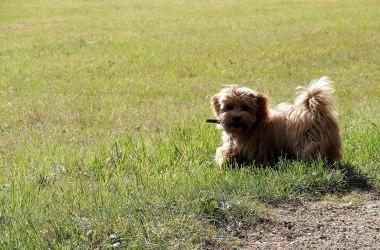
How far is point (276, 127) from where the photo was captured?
6457 millimetres

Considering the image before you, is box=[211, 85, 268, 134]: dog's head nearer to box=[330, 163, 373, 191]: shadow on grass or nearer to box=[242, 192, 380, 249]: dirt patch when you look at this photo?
box=[330, 163, 373, 191]: shadow on grass

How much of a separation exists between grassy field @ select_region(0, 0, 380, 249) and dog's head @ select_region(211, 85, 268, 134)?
1.64 feet

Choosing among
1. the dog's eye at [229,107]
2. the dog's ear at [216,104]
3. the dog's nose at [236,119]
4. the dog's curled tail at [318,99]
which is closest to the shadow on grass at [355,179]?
the dog's curled tail at [318,99]

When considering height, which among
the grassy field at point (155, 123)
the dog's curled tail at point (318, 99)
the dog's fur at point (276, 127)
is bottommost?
the grassy field at point (155, 123)

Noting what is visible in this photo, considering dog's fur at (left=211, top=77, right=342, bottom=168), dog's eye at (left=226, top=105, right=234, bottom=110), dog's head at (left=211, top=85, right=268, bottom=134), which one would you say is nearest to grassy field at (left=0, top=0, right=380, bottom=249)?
dog's fur at (left=211, top=77, right=342, bottom=168)

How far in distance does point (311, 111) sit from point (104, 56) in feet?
41.1

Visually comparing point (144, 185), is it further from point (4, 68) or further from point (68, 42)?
point (68, 42)

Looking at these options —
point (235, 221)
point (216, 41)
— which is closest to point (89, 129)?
point (235, 221)

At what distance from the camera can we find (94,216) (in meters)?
4.52

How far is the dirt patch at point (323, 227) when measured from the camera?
450 centimetres

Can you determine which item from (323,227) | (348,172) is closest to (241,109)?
(348,172)

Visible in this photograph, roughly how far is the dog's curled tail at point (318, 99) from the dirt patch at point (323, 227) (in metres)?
1.05

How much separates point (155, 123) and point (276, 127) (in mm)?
3614

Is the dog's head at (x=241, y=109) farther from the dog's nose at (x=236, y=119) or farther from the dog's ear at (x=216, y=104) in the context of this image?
the dog's ear at (x=216, y=104)
